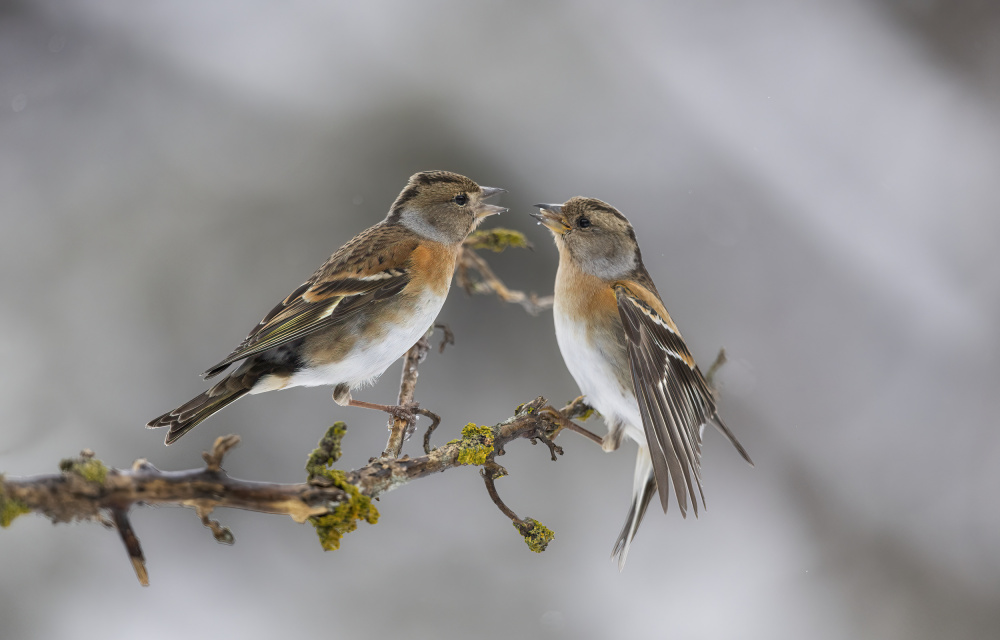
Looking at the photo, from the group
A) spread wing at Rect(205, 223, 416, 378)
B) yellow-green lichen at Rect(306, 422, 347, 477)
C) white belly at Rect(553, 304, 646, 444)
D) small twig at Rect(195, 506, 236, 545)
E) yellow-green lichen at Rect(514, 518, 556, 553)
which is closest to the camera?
small twig at Rect(195, 506, 236, 545)

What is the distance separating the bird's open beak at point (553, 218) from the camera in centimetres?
210

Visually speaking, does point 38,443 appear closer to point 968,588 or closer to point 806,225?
point 806,225

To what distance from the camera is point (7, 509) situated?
86cm

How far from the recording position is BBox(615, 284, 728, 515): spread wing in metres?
1.63

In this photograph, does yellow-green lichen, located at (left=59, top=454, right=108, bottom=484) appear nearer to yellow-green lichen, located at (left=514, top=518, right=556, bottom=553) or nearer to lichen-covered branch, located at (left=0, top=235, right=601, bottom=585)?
lichen-covered branch, located at (left=0, top=235, right=601, bottom=585)

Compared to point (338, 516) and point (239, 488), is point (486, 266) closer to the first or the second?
point (338, 516)

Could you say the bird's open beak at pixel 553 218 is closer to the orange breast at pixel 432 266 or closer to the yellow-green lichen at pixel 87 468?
the orange breast at pixel 432 266

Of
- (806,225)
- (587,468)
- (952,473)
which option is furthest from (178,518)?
(952,473)

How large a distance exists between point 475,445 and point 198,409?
2.08 feet

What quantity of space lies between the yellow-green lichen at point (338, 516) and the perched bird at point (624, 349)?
0.74m

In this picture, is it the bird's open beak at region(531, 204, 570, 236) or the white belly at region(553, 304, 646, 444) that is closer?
the white belly at region(553, 304, 646, 444)

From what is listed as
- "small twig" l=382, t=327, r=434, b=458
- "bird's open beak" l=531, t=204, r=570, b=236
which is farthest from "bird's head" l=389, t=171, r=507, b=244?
A: "small twig" l=382, t=327, r=434, b=458

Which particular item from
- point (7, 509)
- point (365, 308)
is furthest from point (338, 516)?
point (365, 308)

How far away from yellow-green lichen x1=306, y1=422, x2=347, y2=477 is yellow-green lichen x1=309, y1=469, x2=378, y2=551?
1 centimetres
